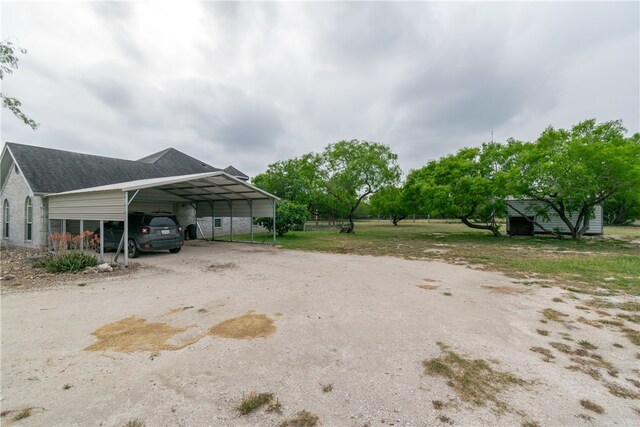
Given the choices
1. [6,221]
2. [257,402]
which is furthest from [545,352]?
[6,221]

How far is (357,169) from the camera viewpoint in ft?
70.1

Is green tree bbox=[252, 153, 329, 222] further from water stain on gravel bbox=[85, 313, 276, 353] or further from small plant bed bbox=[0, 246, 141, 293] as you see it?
water stain on gravel bbox=[85, 313, 276, 353]

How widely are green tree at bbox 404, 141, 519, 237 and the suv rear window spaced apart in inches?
560

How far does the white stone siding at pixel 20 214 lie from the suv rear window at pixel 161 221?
5.67 m

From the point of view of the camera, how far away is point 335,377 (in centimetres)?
268

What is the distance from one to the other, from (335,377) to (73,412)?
7.23 feet

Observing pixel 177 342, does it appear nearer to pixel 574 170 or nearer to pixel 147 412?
pixel 147 412

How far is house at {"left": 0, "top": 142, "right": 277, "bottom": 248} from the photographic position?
11328 mm

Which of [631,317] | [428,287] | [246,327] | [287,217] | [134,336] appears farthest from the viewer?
[287,217]

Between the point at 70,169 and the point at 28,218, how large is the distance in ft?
9.40

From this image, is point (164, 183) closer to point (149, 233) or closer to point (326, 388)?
point (149, 233)

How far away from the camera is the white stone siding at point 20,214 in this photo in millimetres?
Answer: 11398

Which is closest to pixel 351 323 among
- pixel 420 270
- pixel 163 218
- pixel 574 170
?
pixel 420 270

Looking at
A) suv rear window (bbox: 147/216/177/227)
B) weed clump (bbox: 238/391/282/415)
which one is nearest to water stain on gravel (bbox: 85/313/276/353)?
weed clump (bbox: 238/391/282/415)
